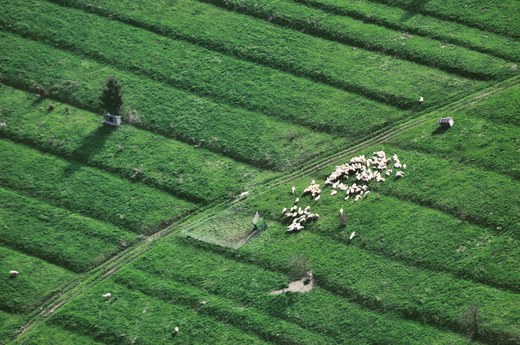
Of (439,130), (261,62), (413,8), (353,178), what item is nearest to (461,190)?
(439,130)

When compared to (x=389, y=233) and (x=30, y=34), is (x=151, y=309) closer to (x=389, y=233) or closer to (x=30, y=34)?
(x=389, y=233)

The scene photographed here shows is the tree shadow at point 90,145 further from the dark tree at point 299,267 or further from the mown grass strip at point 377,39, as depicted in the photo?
the dark tree at point 299,267

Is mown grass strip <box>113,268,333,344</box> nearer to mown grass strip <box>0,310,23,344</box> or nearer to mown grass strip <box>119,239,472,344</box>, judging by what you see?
mown grass strip <box>119,239,472,344</box>

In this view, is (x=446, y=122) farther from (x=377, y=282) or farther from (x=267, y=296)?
(x=267, y=296)

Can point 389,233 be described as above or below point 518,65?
below

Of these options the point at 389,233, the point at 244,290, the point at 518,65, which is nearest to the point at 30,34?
the point at 244,290

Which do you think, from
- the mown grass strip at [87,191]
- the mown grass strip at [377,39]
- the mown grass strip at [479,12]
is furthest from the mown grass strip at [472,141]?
the mown grass strip at [87,191]

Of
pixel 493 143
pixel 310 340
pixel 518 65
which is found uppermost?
pixel 518 65
